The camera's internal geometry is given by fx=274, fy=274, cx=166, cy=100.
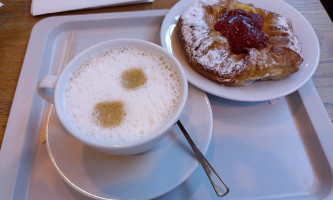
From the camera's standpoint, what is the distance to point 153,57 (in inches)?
31.2

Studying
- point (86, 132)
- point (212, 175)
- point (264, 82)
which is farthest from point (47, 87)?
point (264, 82)

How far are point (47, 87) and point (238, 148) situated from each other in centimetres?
59

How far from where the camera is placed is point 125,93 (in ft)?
2.36

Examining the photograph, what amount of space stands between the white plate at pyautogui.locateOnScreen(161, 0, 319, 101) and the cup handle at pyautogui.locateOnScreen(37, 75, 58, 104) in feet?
1.36

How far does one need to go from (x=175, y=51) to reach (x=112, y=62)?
306 millimetres

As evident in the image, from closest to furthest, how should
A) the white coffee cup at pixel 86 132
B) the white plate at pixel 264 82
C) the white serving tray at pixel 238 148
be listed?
1. the white coffee cup at pixel 86 132
2. the white serving tray at pixel 238 148
3. the white plate at pixel 264 82

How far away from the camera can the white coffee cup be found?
62 centimetres

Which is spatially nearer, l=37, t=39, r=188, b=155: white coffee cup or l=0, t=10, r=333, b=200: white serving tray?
l=37, t=39, r=188, b=155: white coffee cup

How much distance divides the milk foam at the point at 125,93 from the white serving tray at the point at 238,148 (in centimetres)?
23

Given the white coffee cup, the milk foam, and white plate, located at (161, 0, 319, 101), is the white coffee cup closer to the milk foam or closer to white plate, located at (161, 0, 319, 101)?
the milk foam

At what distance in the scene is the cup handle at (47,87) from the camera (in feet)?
2.26

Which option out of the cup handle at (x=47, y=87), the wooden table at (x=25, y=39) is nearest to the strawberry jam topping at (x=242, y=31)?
the wooden table at (x=25, y=39)

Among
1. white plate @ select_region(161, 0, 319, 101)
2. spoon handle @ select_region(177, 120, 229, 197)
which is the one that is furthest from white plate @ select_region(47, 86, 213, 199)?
white plate @ select_region(161, 0, 319, 101)

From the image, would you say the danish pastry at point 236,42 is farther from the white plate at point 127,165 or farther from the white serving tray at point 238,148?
the white plate at point 127,165
